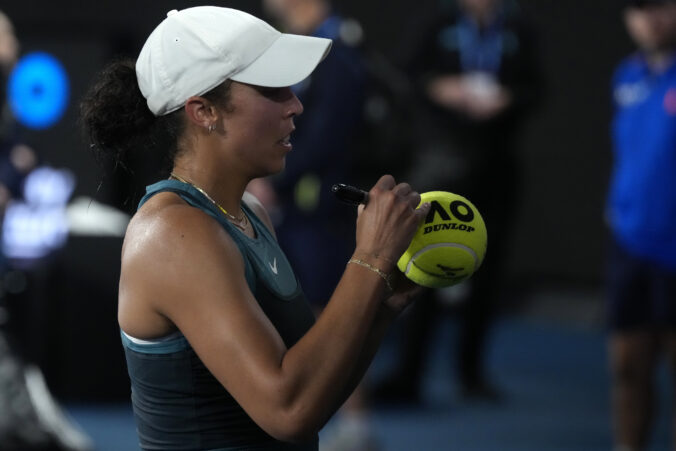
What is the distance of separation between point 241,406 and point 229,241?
0.85ft

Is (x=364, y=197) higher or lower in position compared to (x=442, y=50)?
higher

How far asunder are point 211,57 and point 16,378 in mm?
3334

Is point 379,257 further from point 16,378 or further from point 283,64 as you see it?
point 16,378

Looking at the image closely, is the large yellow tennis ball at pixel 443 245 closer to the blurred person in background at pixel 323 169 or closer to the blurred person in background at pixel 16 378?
the blurred person in background at pixel 323 169

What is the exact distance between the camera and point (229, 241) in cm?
189

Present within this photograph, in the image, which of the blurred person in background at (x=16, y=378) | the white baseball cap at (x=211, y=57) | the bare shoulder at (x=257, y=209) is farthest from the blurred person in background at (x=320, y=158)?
the white baseball cap at (x=211, y=57)

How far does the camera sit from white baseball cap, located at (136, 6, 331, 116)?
1933 millimetres

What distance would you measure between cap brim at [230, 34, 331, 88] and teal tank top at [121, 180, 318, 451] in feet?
0.71

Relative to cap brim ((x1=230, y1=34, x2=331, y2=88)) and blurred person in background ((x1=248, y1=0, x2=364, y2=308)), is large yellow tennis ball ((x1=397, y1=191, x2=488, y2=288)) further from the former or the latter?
blurred person in background ((x1=248, y1=0, x2=364, y2=308))

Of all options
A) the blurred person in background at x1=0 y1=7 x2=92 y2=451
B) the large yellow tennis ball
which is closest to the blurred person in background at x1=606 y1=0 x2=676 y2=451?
the blurred person in background at x1=0 y1=7 x2=92 y2=451

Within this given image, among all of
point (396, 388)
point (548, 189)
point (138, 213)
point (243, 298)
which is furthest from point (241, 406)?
point (548, 189)

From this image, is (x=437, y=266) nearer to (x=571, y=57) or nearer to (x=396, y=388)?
(x=396, y=388)

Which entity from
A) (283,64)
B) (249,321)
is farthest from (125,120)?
(249,321)

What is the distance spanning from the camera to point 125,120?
6.82 feet
